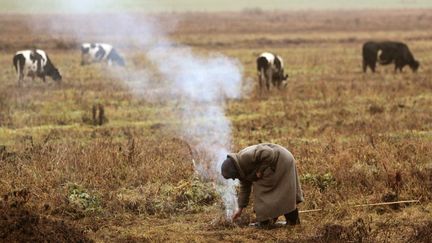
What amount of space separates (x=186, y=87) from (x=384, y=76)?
7.14 metres

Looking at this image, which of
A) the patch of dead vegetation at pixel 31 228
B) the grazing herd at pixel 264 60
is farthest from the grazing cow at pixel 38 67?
the patch of dead vegetation at pixel 31 228

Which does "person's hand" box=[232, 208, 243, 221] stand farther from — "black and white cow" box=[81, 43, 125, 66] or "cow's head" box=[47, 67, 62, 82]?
"black and white cow" box=[81, 43, 125, 66]

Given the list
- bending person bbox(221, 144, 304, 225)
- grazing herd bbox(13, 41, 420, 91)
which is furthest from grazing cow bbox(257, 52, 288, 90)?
bending person bbox(221, 144, 304, 225)

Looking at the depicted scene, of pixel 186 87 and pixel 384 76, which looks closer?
pixel 186 87

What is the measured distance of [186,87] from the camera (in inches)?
888

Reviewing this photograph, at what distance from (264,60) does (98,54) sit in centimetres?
1177

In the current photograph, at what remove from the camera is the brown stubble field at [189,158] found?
8.49 m

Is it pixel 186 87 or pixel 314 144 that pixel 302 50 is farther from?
pixel 314 144

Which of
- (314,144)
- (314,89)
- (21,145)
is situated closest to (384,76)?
(314,89)

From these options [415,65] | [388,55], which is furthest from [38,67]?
[415,65]

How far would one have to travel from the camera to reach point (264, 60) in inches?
871

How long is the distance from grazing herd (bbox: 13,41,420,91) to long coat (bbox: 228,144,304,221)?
1287cm

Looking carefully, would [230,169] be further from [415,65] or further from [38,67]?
[415,65]

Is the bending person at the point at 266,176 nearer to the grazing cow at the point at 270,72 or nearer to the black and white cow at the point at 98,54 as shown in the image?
the grazing cow at the point at 270,72
